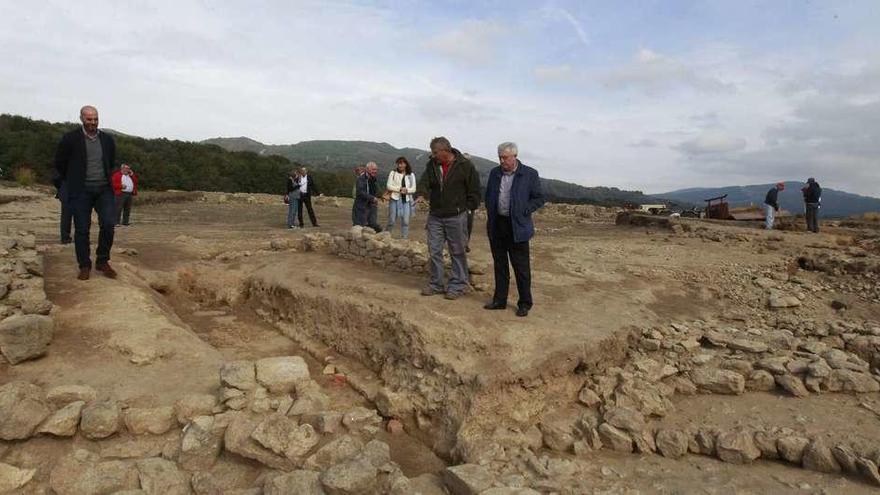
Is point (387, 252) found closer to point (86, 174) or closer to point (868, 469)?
point (86, 174)

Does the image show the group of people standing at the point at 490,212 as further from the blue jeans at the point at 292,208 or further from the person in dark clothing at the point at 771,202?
the person in dark clothing at the point at 771,202

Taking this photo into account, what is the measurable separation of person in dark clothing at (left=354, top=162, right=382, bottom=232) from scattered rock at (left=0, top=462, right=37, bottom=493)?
794 cm

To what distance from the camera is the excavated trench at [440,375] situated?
479cm

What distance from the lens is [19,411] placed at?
386cm

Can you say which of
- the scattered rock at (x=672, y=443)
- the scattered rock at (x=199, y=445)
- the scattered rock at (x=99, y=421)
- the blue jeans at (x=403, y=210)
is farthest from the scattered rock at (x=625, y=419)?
the blue jeans at (x=403, y=210)

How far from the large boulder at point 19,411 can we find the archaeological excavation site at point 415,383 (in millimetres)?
15

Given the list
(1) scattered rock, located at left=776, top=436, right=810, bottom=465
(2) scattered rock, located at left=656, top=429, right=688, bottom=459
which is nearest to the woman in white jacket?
(2) scattered rock, located at left=656, top=429, right=688, bottom=459

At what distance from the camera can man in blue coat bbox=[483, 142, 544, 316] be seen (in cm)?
562

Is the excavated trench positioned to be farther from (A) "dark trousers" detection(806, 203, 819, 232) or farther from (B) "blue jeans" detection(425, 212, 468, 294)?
(A) "dark trousers" detection(806, 203, 819, 232)

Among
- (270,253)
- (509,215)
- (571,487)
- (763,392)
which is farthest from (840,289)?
(270,253)

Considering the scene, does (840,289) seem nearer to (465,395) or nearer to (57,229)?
(465,395)

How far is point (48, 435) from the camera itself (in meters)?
3.95

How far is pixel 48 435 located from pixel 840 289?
10916mm

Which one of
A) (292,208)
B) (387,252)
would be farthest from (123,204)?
(387,252)
